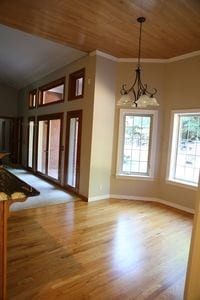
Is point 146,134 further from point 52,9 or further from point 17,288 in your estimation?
point 17,288

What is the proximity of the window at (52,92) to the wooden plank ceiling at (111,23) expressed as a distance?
1.69 m

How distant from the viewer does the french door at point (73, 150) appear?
507cm

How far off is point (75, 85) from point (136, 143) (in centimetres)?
207

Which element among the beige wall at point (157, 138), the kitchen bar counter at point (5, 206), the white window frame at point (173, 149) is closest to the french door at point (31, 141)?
the beige wall at point (157, 138)

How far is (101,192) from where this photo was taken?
494cm

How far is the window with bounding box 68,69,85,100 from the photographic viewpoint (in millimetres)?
5179

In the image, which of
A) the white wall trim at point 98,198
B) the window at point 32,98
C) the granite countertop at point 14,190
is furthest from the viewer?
the window at point 32,98

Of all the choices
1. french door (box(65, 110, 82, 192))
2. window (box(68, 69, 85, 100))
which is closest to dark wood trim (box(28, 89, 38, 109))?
window (box(68, 69, 85, 100))

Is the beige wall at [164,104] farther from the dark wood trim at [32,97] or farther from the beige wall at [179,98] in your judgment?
the dark wood trim at [32,97]

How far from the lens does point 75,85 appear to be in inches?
212

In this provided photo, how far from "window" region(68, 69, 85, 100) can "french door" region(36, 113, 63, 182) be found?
66cm

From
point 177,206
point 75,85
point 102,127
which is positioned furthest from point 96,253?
point 75,85

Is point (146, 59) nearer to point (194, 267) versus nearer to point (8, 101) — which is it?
point (194, 267)

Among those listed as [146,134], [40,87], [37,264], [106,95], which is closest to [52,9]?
[106,95]
